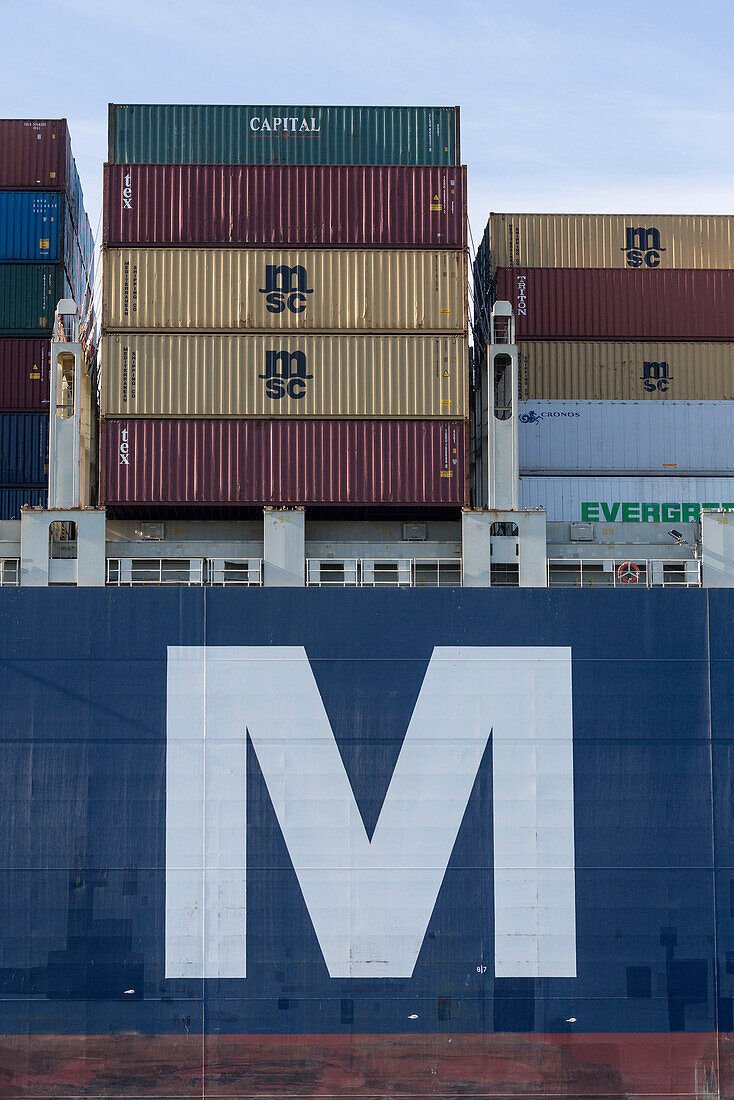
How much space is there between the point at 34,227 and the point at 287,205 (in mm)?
8319

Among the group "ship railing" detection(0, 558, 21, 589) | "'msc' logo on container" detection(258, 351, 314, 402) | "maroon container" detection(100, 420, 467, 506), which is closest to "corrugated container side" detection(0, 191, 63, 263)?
"maroon container" detection(100, 420, 467, 506)

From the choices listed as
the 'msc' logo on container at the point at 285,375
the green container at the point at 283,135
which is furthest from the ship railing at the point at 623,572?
the green container at the point at 283,135

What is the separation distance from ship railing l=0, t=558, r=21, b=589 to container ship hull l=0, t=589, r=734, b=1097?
110 centimetres

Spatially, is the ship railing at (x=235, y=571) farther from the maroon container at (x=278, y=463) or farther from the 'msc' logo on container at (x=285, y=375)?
the 'msc' logo on container at (x=285, y=375)

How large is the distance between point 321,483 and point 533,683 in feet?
20.6

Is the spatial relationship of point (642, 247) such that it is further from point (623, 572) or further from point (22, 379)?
point (22, 379)

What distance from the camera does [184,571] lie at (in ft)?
74.0

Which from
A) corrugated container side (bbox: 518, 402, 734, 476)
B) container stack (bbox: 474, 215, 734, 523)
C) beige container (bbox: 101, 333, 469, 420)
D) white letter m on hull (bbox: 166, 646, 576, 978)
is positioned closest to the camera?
white letter m on hull (bbox: 166, 646, 576, 978)

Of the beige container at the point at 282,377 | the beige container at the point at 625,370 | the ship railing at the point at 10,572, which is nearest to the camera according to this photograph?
the ship railing at the point at 10,572

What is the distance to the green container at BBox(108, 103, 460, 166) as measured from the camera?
79.8 ft

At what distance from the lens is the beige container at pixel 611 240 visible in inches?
1105

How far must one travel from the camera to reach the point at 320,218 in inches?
931

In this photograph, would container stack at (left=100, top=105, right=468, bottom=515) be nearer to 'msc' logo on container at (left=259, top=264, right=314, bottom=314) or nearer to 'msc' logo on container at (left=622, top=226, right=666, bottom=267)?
'msc' logo on container at (left=259, top=264, right=314, bottom=314)

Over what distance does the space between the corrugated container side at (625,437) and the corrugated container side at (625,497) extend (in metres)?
0.55
